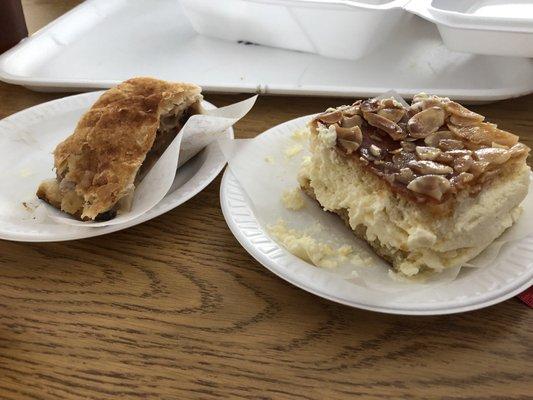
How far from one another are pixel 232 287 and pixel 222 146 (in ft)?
1.02

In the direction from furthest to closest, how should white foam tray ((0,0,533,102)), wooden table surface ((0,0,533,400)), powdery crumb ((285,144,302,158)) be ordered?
white foam tray ((0,0,533,102))
powdery crumb ((285,144,302,158))
wooden table surface ((0,0,533,400))

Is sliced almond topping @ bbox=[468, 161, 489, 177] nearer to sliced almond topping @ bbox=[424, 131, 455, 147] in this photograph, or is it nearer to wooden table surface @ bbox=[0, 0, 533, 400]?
sliced almond topping @ bbox=[424, 131, 455, 147]

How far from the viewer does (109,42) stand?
1695 mm

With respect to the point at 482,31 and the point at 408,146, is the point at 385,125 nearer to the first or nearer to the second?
the point at 408,146

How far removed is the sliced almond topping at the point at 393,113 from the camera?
36.4 inches

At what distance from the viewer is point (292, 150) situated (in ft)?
3.57

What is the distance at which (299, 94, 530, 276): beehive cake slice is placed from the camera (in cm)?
80

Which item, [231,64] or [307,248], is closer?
[307,248]

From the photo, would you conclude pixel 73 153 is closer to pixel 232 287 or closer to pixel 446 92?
pixel 232 287

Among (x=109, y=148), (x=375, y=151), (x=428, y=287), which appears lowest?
(x=428, y=287)

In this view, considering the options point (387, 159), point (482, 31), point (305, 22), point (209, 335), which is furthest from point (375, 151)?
point (305, 22)

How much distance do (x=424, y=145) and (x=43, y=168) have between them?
73 centimetres

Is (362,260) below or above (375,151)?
below

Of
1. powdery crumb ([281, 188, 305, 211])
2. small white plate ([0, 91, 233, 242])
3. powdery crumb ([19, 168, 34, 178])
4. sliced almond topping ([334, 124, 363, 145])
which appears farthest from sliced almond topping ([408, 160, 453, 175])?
powdery crumb ([19, 168, 34, 178])
